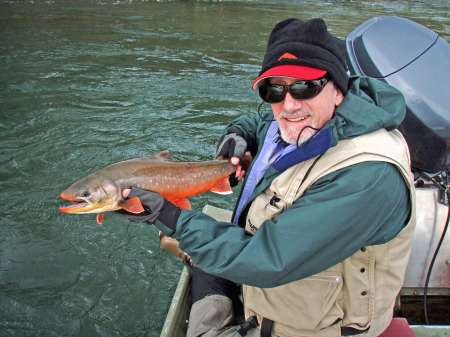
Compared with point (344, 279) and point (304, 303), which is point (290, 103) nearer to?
point (344, 279)

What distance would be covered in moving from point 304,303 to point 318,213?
643 millimetres

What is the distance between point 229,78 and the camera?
10.2 meters

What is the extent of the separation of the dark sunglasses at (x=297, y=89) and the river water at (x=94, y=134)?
261cm

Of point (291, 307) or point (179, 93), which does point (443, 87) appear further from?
point (179, 93)

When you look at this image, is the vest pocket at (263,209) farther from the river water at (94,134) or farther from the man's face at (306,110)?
the river water at (94,134)

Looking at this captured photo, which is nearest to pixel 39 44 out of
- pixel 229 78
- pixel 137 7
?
pixel 229 78

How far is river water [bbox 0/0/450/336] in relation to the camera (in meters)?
3.97

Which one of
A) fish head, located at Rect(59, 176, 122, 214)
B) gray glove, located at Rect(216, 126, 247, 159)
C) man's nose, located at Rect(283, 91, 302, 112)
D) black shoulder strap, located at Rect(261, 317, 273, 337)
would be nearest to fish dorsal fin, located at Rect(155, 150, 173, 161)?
gray glove, located at Rect(216, 126, 247, 159)

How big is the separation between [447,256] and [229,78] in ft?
25.9

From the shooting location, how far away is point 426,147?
10.6ft

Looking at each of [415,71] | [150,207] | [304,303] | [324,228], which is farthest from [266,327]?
[415,71]

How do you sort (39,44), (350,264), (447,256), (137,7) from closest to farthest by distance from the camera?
(350,264) → (447,256) → (39,44) → (137,7)

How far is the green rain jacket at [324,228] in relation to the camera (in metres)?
1.88

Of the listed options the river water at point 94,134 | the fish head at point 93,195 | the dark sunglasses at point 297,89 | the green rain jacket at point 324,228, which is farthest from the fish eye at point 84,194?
the river water at point 94,134
